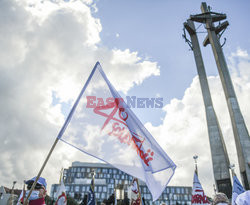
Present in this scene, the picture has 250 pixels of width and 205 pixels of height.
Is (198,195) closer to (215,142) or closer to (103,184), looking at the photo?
(215,142)

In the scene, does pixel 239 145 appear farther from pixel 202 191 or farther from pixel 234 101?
pixel 202 191

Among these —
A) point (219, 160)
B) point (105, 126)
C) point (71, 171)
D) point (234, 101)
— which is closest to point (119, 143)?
point (105, 126)

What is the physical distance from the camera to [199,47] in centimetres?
2703

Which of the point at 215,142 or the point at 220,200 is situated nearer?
the point at 220,200

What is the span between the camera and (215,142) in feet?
70.2

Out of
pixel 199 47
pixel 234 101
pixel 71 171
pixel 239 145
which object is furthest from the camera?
pixel 71 171

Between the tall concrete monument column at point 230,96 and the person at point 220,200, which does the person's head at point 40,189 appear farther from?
the tall concrete monument column at point 230,96

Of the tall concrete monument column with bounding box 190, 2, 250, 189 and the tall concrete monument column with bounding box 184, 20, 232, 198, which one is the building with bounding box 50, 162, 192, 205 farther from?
the tall concrete monument column with bounding box 190, 2, 250, 189

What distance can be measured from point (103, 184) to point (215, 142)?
90555 millimetres

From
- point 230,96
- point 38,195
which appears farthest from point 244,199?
point 230,96

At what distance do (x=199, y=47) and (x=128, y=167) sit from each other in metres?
25.1

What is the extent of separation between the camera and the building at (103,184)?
10012 centimetres

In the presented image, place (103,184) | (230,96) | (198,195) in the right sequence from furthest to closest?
(103,184) < (230,96) < (198,195)

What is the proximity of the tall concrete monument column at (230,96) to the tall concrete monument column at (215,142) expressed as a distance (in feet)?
4.28
